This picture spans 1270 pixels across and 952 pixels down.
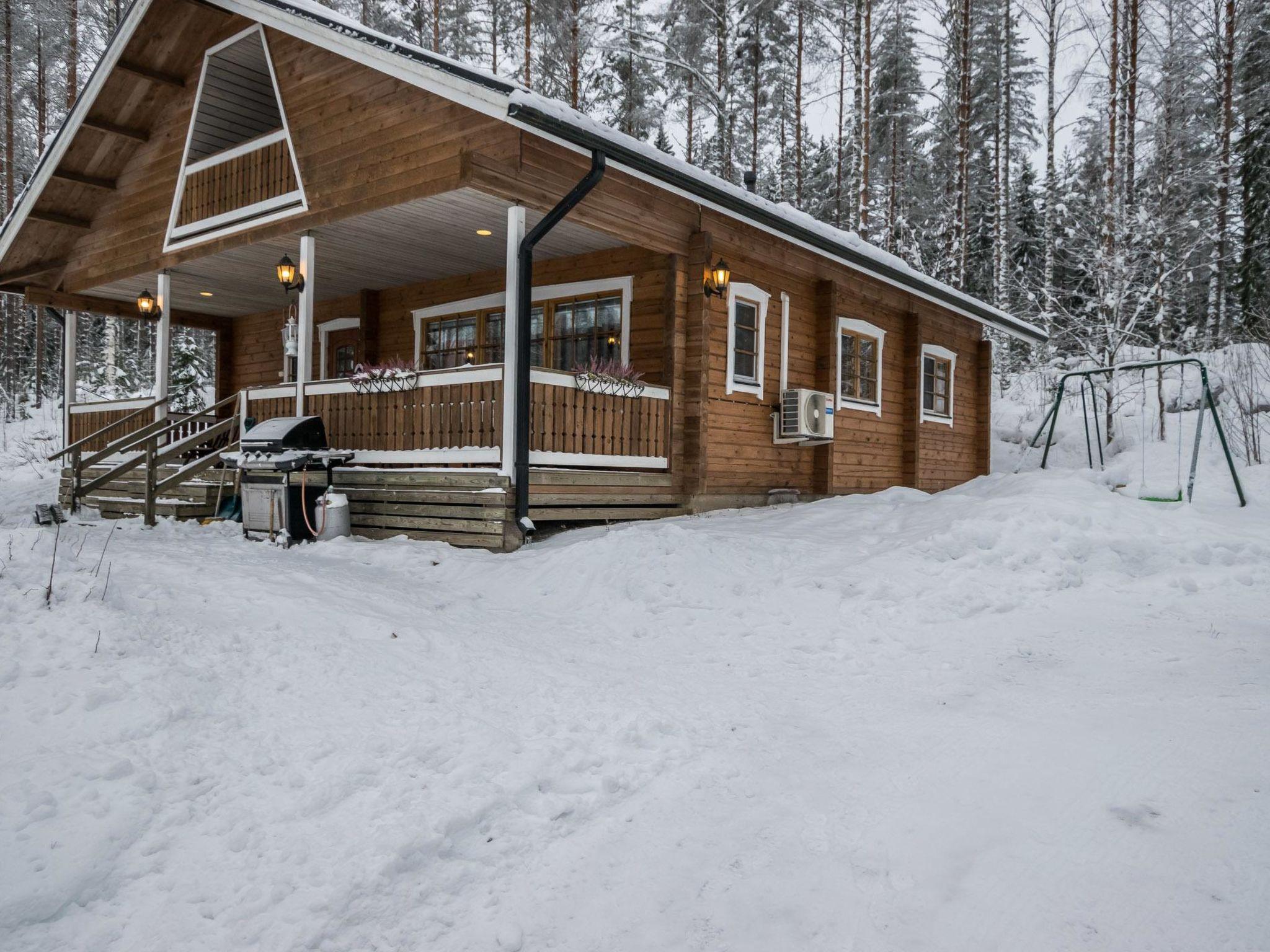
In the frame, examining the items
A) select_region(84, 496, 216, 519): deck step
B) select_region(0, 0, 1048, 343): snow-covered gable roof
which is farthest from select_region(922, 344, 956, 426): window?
select_region(84, 496, 216, 519): deck step

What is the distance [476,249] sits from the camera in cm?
1040

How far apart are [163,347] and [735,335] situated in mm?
8218

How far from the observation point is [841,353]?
12.5 meters

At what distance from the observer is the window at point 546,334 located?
10.5m

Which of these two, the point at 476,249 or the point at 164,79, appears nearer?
the point at 476,249

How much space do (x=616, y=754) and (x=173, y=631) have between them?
229 cm

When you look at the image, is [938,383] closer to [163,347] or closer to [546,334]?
[546,334]

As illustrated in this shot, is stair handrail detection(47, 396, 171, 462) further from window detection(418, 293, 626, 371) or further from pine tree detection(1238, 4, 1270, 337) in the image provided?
pine tree detection(1238, 4, 1270, 337)

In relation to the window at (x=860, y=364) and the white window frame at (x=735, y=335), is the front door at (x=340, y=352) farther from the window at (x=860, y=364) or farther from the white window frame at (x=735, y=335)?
the window at (x=860, y=364)

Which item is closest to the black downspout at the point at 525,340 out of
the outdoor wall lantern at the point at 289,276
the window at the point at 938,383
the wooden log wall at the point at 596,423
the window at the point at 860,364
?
the wooden log wall at the point at 596,423

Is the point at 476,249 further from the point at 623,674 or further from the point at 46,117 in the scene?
the point at 46,117

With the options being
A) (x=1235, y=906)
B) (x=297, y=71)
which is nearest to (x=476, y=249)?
(x=297, y=71)

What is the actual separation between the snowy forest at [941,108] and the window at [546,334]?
20.0 ft

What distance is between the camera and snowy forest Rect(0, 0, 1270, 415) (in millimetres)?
17688
